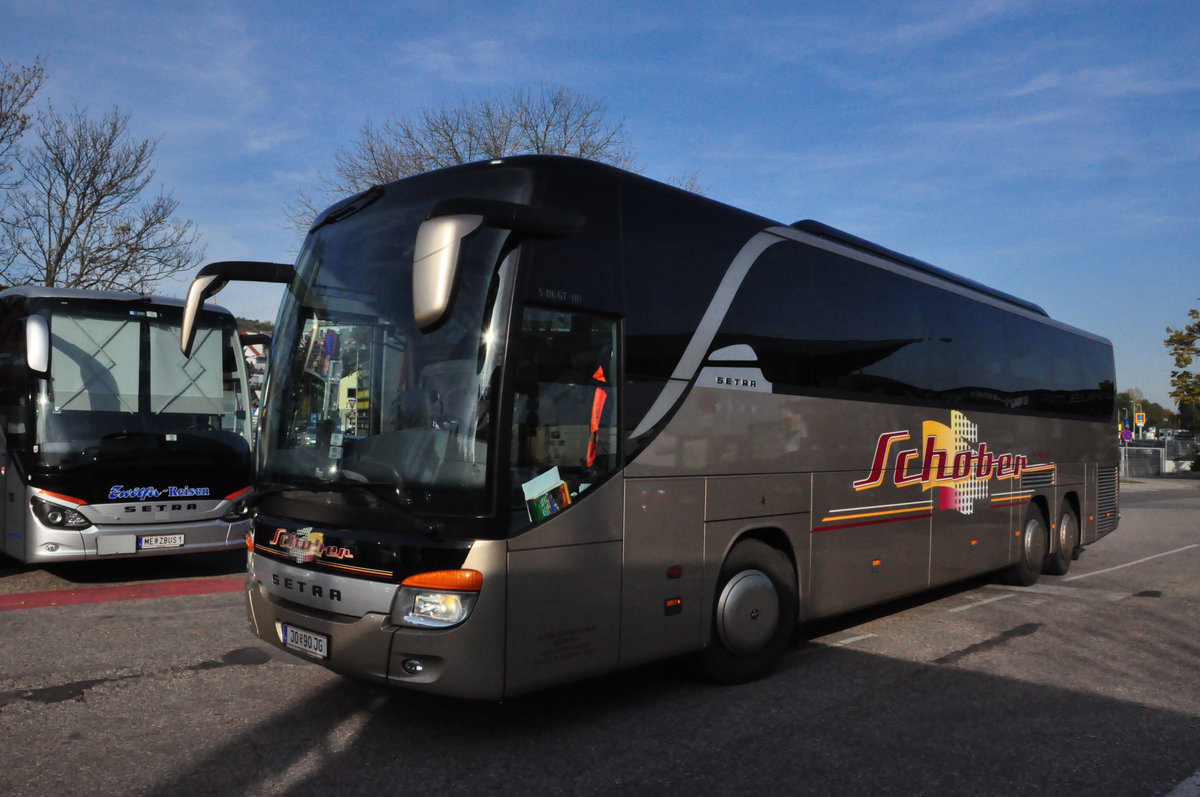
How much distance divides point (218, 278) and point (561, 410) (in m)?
2.68

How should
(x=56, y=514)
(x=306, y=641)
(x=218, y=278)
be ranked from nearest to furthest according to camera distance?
1. (x=306, y=641)
2. (x=218, y=278)
3. (x=56, y=514)

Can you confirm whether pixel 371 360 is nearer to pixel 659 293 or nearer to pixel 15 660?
pixel 659 293

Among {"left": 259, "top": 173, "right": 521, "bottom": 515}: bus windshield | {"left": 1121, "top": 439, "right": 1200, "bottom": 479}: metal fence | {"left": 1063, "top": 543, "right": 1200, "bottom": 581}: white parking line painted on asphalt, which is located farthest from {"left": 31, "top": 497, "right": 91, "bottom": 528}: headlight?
{"left": 1121, "top": 439, "right": 1200, "bottom": 479}: metal fence

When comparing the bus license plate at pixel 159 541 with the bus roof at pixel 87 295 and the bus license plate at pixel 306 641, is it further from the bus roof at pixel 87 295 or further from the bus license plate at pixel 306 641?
the bus license plate at pixel 306 641

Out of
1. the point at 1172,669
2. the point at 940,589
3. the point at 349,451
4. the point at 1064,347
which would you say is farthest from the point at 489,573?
the point at 1064,347

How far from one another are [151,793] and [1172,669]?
7097mm

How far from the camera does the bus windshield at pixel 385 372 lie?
482 cm

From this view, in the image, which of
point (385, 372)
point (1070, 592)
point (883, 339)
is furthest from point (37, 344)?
point (1070, 592)

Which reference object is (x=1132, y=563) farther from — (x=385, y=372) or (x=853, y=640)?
(x=385, y=372)

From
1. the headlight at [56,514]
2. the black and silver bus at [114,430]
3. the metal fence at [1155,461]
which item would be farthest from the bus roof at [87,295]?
the metal fence at [1155,461]

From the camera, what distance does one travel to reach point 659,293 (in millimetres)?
5844

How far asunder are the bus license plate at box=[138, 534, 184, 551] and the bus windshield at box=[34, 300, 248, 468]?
39.8 inches

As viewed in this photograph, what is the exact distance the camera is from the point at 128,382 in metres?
10.4

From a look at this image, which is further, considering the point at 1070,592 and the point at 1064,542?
the point at 1064,542
